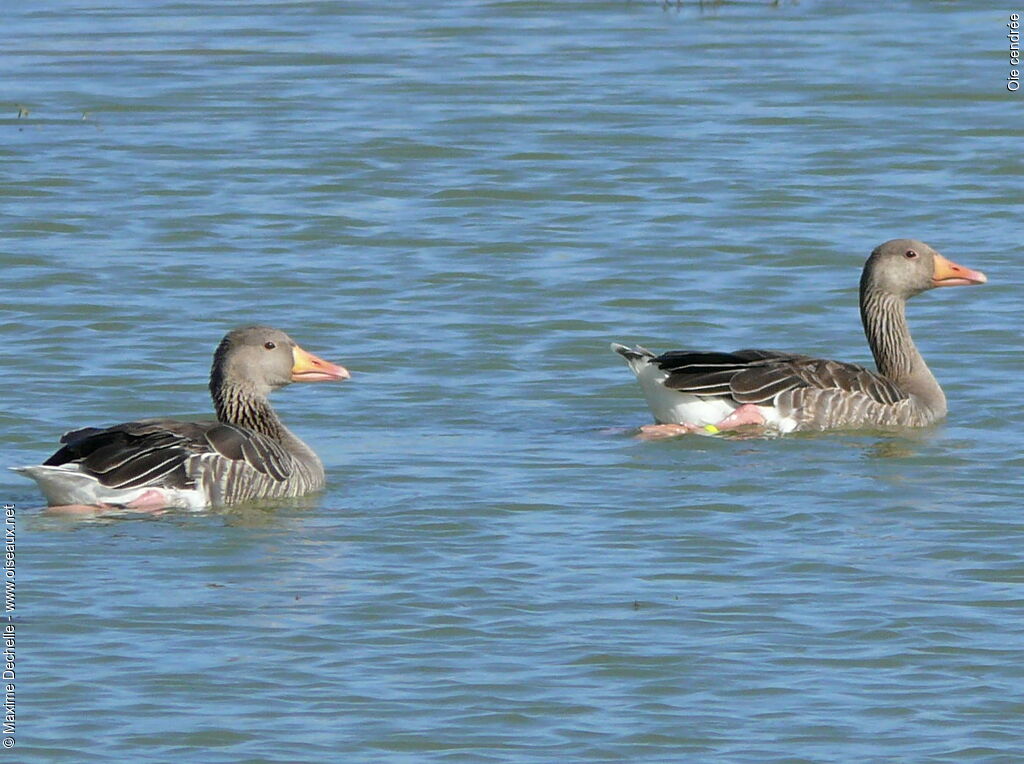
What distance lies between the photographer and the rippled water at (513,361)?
33.1 feet

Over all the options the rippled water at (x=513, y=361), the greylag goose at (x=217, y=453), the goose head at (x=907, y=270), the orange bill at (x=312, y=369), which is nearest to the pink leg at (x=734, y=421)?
the rippled water at (x=513, y=361)

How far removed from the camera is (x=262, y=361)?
13641mm

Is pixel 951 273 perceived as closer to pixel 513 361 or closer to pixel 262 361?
pixel 513 361

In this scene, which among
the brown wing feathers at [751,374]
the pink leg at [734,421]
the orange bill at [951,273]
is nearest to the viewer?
the brown wing feathers at [751,374]

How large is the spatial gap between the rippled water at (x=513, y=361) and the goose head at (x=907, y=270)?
2.31ft

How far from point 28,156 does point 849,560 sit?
12.5 m

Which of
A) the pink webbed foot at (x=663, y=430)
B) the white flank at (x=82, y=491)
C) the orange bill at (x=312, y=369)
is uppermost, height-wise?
the orange bill at (x=312, y=369)

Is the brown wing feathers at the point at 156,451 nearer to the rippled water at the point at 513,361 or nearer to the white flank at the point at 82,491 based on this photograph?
the white flank at the point at 82,491

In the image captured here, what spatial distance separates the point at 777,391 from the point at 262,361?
10.6 ft

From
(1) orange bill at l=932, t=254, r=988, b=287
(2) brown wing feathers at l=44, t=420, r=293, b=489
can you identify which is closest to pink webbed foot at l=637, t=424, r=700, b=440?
(1) orange bill at l=932, t=254, r=988, b=287

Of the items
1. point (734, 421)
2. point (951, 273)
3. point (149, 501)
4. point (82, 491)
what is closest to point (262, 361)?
point (149, 501)

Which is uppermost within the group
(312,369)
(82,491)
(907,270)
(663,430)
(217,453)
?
(907,270)

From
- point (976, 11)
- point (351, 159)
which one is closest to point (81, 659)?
point (351, 159)

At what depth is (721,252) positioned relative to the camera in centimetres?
1938
